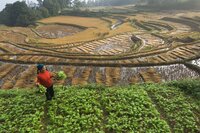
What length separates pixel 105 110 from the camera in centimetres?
1462

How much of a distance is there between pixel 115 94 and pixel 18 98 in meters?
5.72

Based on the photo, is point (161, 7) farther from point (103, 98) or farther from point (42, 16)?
point (103, 98)

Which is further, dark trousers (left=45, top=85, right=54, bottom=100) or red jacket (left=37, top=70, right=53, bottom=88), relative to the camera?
dark trousers (left=45, top=85, right=54, bottom=100)

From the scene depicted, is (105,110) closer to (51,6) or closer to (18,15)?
(18,15)

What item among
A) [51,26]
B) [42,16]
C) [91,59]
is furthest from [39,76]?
[42,16]

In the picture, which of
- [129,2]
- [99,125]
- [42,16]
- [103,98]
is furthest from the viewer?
[129,2]

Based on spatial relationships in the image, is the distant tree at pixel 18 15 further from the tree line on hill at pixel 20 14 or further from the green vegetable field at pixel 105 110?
the green vegetable field at pixel 105 110

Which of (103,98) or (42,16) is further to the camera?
(42,16)

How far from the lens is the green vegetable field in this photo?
13.2m

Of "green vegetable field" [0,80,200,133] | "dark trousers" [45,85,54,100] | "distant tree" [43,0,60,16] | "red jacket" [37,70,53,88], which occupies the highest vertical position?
"distant tree" [43,0,60,16]

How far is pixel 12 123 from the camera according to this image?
13.4 m

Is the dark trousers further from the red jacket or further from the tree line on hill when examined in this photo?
the tree line on hill

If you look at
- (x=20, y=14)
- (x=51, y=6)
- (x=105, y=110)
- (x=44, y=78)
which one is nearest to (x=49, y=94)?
(x=44, y=78)

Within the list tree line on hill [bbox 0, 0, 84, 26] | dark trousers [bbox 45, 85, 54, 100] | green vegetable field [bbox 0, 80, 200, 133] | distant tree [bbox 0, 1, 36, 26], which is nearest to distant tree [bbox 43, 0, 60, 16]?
tree line on hill [bbox 0, 0, 84, 26]
